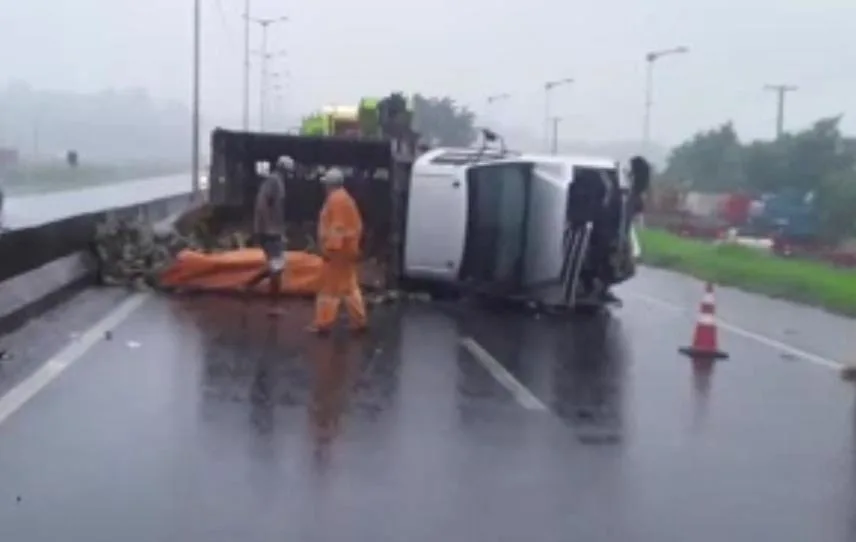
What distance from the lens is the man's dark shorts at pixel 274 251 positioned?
21609 mm

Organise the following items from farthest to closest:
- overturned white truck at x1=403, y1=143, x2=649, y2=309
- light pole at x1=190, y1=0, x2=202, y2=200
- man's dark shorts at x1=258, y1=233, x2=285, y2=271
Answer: light pole at x1=190, y1=0, x2=202, y2=200, man's dark shorts at x1=258, y1=233, x2=285, y2=271, overturned white truck at x1=403, y1=143, x2=649, y2=309

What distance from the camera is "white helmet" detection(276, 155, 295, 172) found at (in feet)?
82.0

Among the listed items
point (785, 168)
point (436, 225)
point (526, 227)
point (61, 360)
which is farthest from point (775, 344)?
point (785, 168)

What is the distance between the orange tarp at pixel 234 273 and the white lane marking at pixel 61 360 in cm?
124

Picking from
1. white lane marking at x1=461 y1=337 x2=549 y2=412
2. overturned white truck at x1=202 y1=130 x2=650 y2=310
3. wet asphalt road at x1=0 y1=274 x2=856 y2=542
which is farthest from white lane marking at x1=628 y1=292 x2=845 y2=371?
white lane marking at x1=461 y1=337 x2=549 y2=412

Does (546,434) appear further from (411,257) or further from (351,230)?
(411,257)

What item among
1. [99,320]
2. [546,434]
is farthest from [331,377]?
[99,320]

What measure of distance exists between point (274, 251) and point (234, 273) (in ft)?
2.96

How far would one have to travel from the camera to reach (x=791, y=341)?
20141 millimetres

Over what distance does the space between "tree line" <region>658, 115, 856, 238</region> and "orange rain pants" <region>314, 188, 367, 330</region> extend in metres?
28.9

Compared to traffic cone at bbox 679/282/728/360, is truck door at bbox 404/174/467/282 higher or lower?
higher

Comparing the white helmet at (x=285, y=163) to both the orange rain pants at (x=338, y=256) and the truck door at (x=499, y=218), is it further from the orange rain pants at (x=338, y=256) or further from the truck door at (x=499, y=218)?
the orange rain pants at (x=338, y=256)

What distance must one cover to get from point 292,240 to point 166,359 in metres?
9.80

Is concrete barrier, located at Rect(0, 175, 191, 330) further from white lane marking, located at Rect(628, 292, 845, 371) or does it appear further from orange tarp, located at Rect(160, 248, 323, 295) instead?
white lane marking, located at Rect(628, 292, 845, 371)
